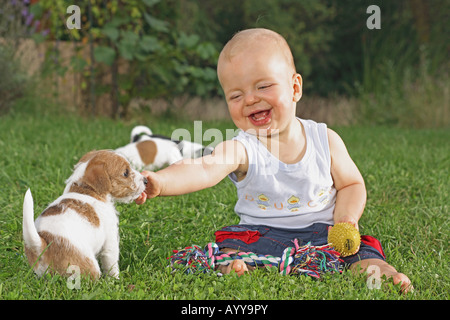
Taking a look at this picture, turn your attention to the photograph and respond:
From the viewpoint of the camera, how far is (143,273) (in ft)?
8.18

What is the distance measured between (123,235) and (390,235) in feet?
5.39

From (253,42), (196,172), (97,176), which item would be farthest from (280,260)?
(253,42)

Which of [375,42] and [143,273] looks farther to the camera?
[375,42]

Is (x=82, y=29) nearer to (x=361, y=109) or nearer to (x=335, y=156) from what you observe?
(x=361, y=109)

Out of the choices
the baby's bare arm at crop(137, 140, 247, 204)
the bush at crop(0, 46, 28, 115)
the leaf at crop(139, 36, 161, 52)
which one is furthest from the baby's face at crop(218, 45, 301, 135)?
the bush at crop(0, 46, 28, 115)

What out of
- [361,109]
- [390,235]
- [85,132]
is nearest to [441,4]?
[361,109]

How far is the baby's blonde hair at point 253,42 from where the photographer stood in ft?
8.19

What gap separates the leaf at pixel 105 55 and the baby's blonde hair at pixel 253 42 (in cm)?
A: 610

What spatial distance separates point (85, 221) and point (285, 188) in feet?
3.47

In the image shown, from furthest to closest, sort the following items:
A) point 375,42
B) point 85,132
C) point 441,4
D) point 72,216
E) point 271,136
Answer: point 441,4 → point 375,42 → point 85,132 → point 271,136 → point 72,216

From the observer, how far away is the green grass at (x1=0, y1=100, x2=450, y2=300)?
220 cm

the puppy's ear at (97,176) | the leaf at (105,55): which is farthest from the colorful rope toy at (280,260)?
the leaf at (105,55)

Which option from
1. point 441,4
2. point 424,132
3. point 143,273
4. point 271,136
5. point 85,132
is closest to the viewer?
point 143,273

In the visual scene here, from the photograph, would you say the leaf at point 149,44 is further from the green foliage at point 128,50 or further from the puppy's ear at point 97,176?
the puppy's ear at point 97,176
